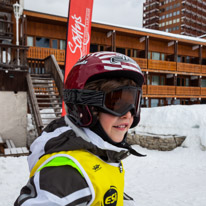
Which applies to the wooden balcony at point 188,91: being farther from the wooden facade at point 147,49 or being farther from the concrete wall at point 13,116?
the concrete wall at point 13,116

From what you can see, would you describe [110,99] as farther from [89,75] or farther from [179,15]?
[179,15]

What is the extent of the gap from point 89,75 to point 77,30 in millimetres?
7520

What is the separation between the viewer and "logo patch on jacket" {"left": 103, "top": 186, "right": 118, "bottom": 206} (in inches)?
47.9

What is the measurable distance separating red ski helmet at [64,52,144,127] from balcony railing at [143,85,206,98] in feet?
58.5

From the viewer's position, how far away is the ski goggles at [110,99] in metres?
1.33

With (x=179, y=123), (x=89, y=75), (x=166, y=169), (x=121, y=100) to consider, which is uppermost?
(x=89, y=75)

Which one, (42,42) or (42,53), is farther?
(42,42)

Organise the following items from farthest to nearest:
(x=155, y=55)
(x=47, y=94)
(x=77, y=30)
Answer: (x=155, y=55) → (x=47, y=94) → (x=77, y=30)

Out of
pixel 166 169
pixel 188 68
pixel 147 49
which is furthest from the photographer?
pixel 188 68

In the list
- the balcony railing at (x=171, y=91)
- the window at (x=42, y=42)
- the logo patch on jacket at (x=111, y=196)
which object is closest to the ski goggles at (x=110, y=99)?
the logo patch on jacket at (x=111, y=196)

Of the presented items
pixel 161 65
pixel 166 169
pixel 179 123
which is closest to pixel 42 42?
pixel 161 65

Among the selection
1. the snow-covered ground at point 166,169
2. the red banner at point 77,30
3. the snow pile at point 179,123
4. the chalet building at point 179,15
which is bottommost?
the snow-covered ground at point 166,169

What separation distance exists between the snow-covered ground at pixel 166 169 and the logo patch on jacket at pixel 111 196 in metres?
3.50

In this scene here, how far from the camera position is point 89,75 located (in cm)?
134
